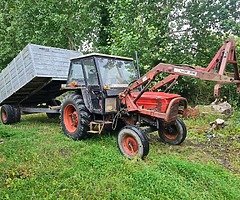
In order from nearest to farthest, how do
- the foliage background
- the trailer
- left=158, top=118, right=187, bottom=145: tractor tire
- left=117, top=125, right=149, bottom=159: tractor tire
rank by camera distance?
left=117, top=125, right=149, bottom=159: tractor tire → left=158, top=118, right=187, bottom=145: tractor tire → the trailer → the foliage background

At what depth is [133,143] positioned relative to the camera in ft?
17.6

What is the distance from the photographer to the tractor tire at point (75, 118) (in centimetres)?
630

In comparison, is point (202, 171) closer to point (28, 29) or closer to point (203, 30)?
point (203, 30)

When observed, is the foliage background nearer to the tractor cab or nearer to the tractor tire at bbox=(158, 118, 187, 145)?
the tractor cab

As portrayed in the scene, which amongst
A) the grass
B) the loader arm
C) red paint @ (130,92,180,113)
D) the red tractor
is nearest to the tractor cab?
the red tractor

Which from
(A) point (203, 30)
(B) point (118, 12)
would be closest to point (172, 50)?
(A) point (203, 30)

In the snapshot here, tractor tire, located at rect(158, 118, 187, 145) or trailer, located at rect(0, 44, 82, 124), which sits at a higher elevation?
trailer, located at rect(0, 44, 82, 124)

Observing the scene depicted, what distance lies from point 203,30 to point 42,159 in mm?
7881

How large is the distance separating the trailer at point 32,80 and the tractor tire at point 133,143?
124 inches

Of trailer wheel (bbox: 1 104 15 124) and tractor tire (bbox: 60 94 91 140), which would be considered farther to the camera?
trailer wheel (bbox: 1 104 15 124)

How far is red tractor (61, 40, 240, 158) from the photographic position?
5.41 m

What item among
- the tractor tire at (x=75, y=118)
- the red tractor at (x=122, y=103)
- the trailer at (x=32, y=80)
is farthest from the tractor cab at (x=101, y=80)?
the trailer at (x=32, y=80)

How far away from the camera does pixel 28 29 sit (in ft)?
47.5

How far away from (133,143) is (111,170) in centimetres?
100
